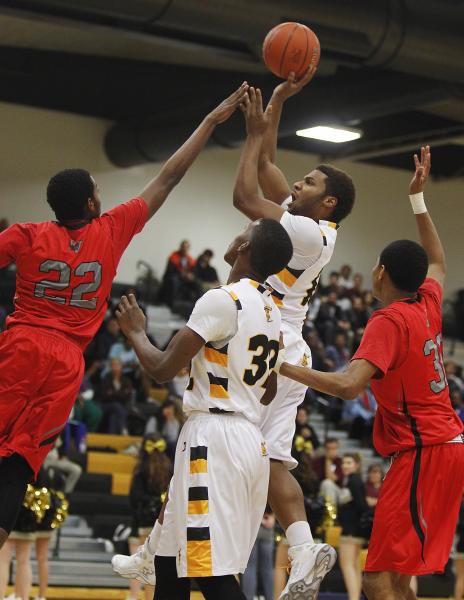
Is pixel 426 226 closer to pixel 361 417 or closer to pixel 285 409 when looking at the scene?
pixel 285 409

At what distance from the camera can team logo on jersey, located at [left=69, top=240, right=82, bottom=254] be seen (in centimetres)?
571

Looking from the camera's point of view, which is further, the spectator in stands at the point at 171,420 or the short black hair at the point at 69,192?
the spectator in stands at the point at 171,420

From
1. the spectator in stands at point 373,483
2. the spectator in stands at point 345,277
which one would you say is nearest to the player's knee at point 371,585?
the spectator in stands at point 373,483

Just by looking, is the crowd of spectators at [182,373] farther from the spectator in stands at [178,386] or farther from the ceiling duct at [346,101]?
the ceiling duct at [346,101]

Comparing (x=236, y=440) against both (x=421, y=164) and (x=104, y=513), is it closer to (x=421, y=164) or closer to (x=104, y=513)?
(x=421, y=164)

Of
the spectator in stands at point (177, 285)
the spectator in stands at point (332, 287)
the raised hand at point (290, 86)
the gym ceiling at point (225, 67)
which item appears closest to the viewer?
the raised hand at point (290, 86)

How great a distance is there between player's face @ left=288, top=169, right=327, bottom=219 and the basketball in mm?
661

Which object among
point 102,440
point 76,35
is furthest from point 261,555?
point 76,35

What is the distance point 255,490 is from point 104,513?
1068 cm

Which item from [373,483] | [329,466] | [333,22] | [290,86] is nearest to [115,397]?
[329,466]

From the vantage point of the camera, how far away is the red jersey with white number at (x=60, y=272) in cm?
566

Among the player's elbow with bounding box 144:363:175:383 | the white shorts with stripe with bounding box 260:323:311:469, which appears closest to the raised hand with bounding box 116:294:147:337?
the player's elbow with bounding box 144:363:175:383

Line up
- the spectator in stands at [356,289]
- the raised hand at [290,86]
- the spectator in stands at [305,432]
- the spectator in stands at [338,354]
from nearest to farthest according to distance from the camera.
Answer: the raised hand at [290,86]
the spectator in stands at [305,432]
the spectator in stands at [338,354]
the spectator in stands at [356,289]

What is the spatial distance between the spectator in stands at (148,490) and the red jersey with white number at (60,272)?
6.49 meters
